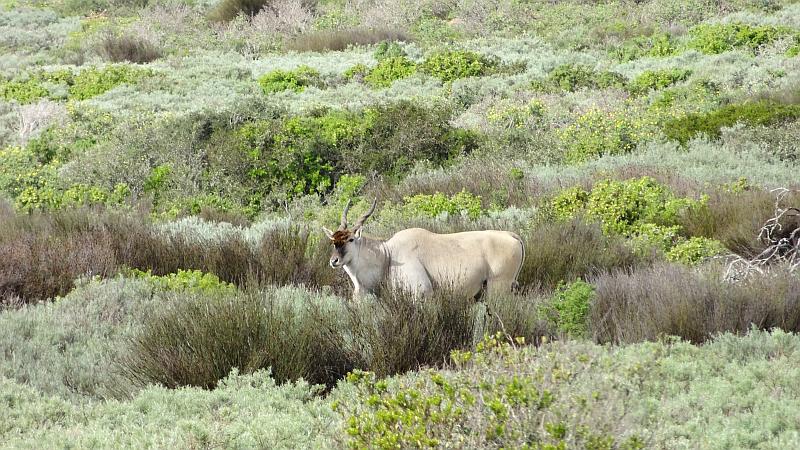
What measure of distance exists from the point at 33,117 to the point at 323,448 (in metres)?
16.8

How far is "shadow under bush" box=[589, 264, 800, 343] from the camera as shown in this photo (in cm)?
713

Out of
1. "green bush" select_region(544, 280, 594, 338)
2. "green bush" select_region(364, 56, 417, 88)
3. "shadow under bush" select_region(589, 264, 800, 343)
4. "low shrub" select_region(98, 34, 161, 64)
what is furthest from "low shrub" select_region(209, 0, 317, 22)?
"shadow under bush" select_region(589, 264, 800, 343)

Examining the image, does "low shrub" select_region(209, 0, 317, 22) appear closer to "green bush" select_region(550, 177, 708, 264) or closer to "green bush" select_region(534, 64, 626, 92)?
"green bush" select_region(534, 64, 626, 92)

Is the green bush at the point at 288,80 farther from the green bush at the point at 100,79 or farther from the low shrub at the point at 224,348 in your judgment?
A: the low shrub at the point at 224,348

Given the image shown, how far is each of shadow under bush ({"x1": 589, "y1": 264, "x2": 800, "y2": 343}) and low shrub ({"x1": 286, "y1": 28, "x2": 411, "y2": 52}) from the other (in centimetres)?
2142

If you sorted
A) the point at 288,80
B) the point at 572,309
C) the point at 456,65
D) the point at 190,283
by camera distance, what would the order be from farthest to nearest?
1. the point at 456,65
2. the point at 288,80
3. the point at 190,283
4. the point at 572,309

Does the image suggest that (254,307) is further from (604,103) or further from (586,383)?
(604,103)

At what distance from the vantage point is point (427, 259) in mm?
8133

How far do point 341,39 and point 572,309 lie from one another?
2232cm

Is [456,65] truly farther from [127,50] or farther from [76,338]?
[76,338]

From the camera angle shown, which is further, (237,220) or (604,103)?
(604,103)

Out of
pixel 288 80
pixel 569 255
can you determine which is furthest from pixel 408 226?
pixel 288 80

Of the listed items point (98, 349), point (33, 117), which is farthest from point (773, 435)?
point (33, 117)

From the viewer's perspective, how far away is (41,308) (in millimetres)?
8344
